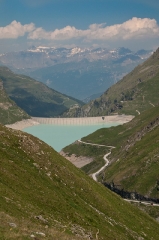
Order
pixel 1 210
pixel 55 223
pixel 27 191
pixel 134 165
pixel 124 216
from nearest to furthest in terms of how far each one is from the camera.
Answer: pixel 1 210
pixel 55 223
pixel 27 191
pixel 124 216
pixel 134 165

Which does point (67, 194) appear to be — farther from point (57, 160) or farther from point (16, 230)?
point (16, 230)

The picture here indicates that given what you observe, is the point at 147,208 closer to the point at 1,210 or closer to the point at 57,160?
the point at 57,160

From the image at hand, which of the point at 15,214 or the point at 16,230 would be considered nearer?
the point at 16,230

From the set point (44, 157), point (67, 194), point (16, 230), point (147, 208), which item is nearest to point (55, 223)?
point (16, 230)

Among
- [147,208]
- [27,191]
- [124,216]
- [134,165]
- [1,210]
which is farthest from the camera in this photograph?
[134,165]

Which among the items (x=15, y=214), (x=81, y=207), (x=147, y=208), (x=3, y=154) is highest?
(x=3, y=154)

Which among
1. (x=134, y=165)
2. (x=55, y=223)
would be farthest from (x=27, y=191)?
(x=134, y=165)

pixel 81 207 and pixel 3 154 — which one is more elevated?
pixel 3 154
